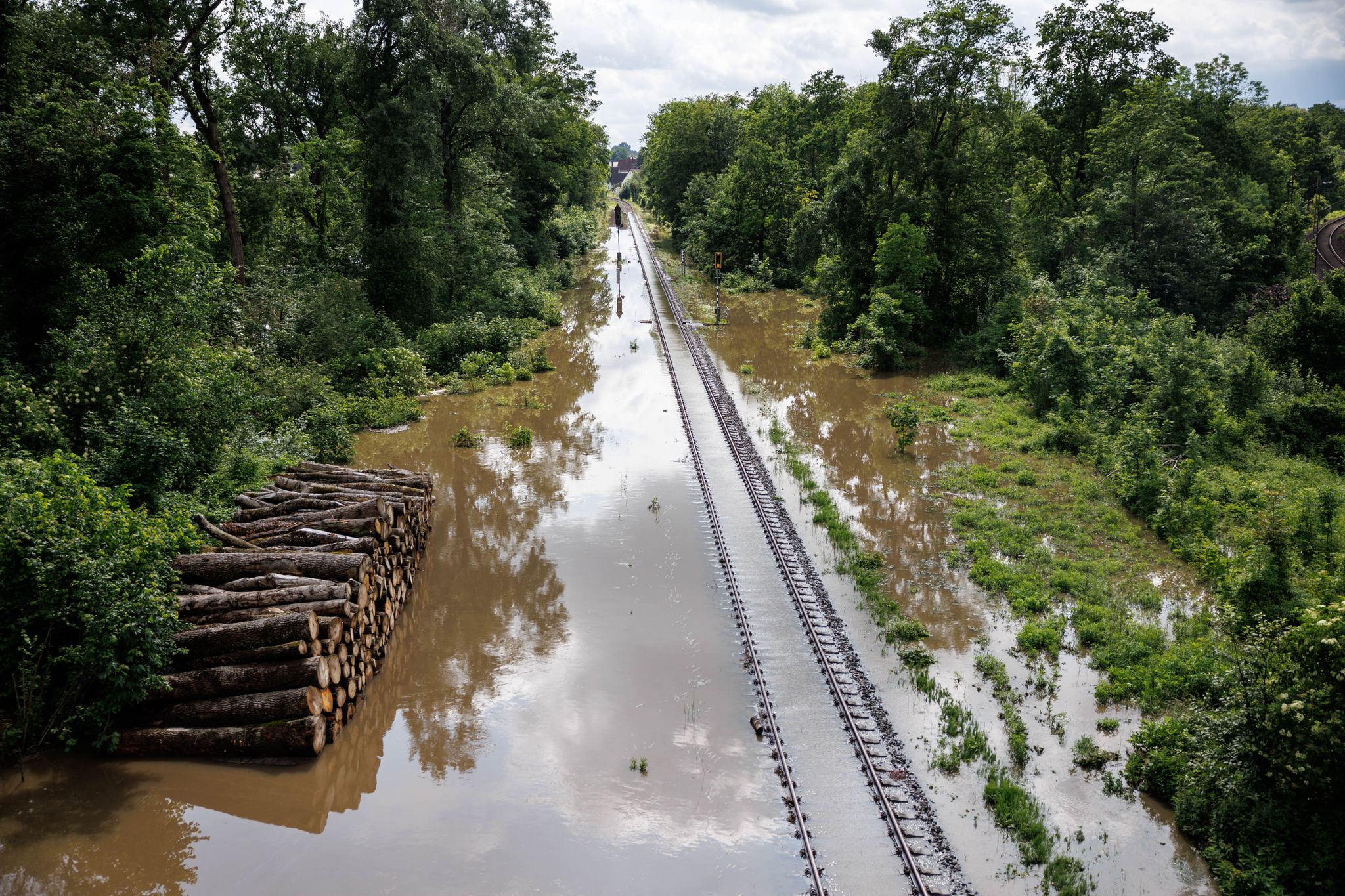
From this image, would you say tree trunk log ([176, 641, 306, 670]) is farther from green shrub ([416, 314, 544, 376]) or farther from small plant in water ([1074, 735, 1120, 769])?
green shrub ([416, 314, 544, 376])

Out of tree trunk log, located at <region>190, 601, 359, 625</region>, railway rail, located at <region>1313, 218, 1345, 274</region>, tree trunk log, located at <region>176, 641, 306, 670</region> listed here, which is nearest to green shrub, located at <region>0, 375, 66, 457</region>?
tree trunk log, located at <region>190, 601, 359, 625</region>

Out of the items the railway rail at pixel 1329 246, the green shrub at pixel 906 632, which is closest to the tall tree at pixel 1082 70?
the railway rail at pixel 1329 246

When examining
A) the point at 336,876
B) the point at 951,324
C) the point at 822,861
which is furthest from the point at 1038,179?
the point at 336,876

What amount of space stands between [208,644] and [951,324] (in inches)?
1116

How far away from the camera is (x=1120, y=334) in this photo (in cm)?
2281

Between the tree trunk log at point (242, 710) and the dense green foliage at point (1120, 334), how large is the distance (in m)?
8.23

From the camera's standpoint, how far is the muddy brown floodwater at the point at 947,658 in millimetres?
8555

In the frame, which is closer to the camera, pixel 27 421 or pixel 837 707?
pixel 837 707

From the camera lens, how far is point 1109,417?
2006 cm

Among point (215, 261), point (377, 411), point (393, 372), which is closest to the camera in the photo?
point (377, 411)

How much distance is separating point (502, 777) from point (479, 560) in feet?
20.6

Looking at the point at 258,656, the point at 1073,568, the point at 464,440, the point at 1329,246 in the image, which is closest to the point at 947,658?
the point at 1073,568

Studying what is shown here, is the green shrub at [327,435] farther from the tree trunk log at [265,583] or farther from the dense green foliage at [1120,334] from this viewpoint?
the dense green foliage at [1120,334]

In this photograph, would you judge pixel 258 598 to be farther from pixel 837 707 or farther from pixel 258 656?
pixel 837 707
